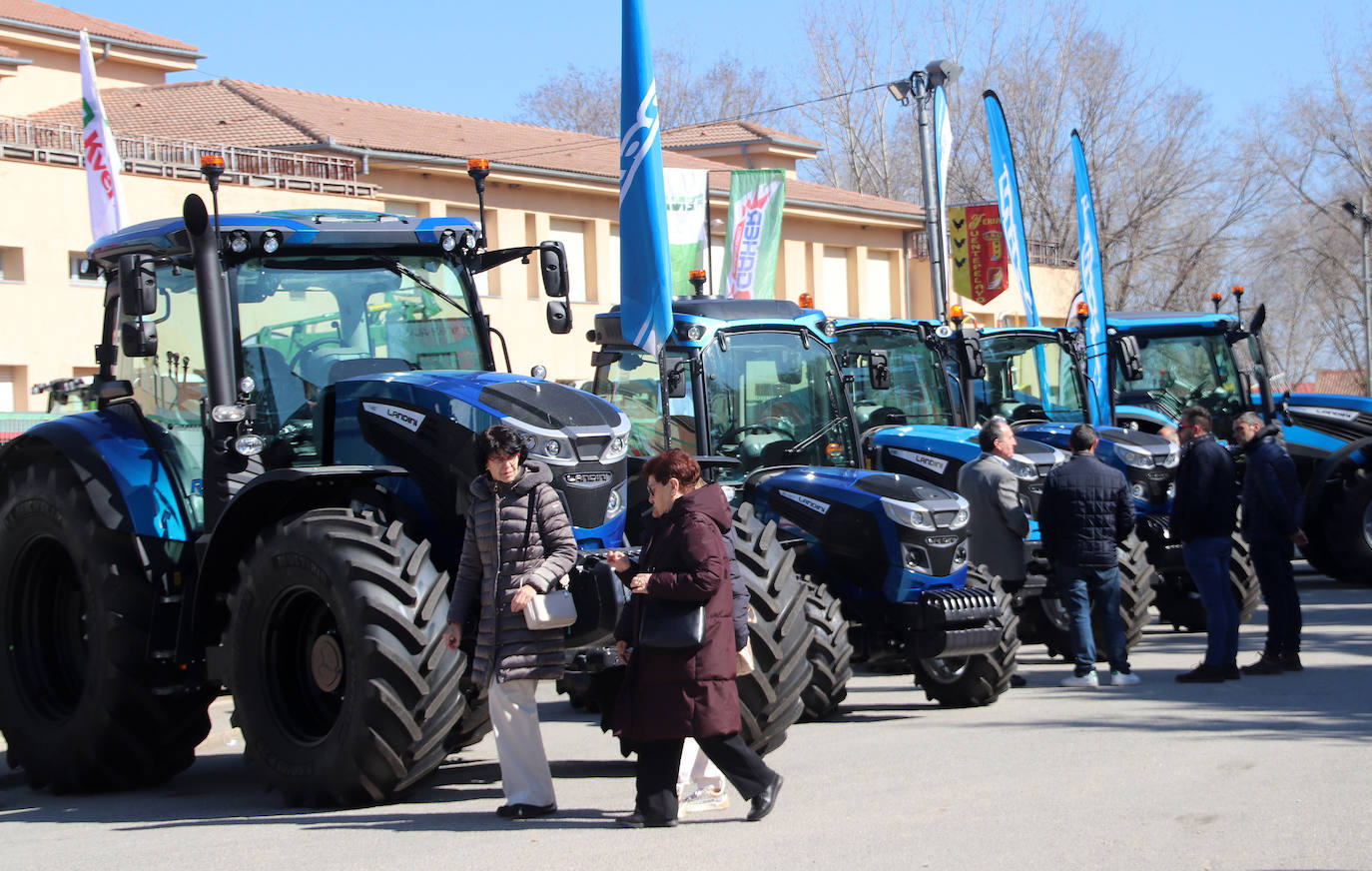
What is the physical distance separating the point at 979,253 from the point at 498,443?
23.9m

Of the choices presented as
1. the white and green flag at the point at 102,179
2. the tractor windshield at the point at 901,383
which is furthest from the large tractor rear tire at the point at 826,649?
the white and green flag at the point at 102,179

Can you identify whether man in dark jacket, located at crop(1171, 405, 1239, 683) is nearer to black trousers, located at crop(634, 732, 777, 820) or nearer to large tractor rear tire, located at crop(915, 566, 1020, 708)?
large tractor rear tire, located at crop(915, 566, 1020, 708)

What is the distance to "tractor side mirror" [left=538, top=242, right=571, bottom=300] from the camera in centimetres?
930

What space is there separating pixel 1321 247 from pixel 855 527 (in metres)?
50.5

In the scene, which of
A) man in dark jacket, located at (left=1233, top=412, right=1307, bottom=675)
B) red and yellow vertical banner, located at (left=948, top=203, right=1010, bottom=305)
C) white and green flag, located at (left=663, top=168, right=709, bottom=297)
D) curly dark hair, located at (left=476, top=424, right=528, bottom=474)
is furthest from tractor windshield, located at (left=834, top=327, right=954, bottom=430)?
red and yellow vertical banner, located at (left=948, top=203, right=1010, bottom=305)

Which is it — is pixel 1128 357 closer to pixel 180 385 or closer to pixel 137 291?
pixel 180 385

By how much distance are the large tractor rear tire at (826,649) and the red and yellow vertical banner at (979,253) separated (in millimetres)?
19244

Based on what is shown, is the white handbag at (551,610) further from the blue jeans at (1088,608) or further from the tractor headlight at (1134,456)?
the tractor headlight at (1134,456)

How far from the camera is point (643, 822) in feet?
24.0

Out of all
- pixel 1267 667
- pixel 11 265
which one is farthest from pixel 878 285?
pixel 1267 667

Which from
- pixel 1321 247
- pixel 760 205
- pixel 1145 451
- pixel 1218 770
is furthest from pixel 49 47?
pixel 1321 247

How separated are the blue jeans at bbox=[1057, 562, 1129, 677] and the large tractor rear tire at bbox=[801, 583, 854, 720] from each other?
7.23 feet

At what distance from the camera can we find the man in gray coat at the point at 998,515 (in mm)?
11930

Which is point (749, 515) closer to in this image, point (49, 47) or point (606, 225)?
point (606, 225)
